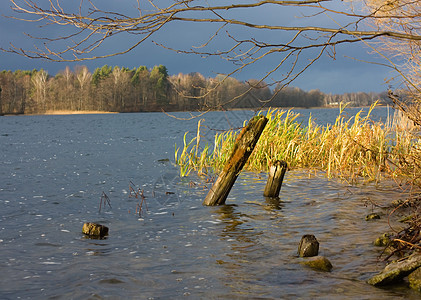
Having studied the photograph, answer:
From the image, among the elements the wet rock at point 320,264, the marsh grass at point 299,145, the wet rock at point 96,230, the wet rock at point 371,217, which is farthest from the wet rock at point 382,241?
the marsh grass at point 299,145

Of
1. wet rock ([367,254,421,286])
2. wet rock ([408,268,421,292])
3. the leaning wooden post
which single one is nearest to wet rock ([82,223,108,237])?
the leaning wooden post

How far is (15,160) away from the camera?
21.1 m

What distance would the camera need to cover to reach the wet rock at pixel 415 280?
4717 mm

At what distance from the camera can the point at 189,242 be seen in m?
7.04

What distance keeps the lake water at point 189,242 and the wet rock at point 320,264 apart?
11 centimetres

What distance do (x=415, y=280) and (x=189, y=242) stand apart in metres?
3.40

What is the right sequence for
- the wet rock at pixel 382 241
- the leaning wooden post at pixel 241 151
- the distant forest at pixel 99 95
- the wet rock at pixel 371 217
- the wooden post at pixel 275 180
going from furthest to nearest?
1. the distant forest at pixel 99 95
2. the wooden post at pixel 275 180
3. the leaning wooden post at pixel 241 151
4. the wet rock at pixel 371 217
5. the wet rock at pixel 382 241

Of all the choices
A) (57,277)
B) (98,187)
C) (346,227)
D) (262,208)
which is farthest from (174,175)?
(57,277)

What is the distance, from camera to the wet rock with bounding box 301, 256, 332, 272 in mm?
5496

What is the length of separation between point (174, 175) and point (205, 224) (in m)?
7.23

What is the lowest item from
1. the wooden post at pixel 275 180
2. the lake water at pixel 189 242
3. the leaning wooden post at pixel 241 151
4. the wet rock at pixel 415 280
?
the lake water at pixel 189 242

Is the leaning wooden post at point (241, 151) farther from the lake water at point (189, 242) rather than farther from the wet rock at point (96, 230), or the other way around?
the wet rock at point (96, 230)

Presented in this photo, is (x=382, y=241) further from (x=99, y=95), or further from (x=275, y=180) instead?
(x=99, y=95)

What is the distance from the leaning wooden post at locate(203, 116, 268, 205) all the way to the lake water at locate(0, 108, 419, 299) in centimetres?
50
